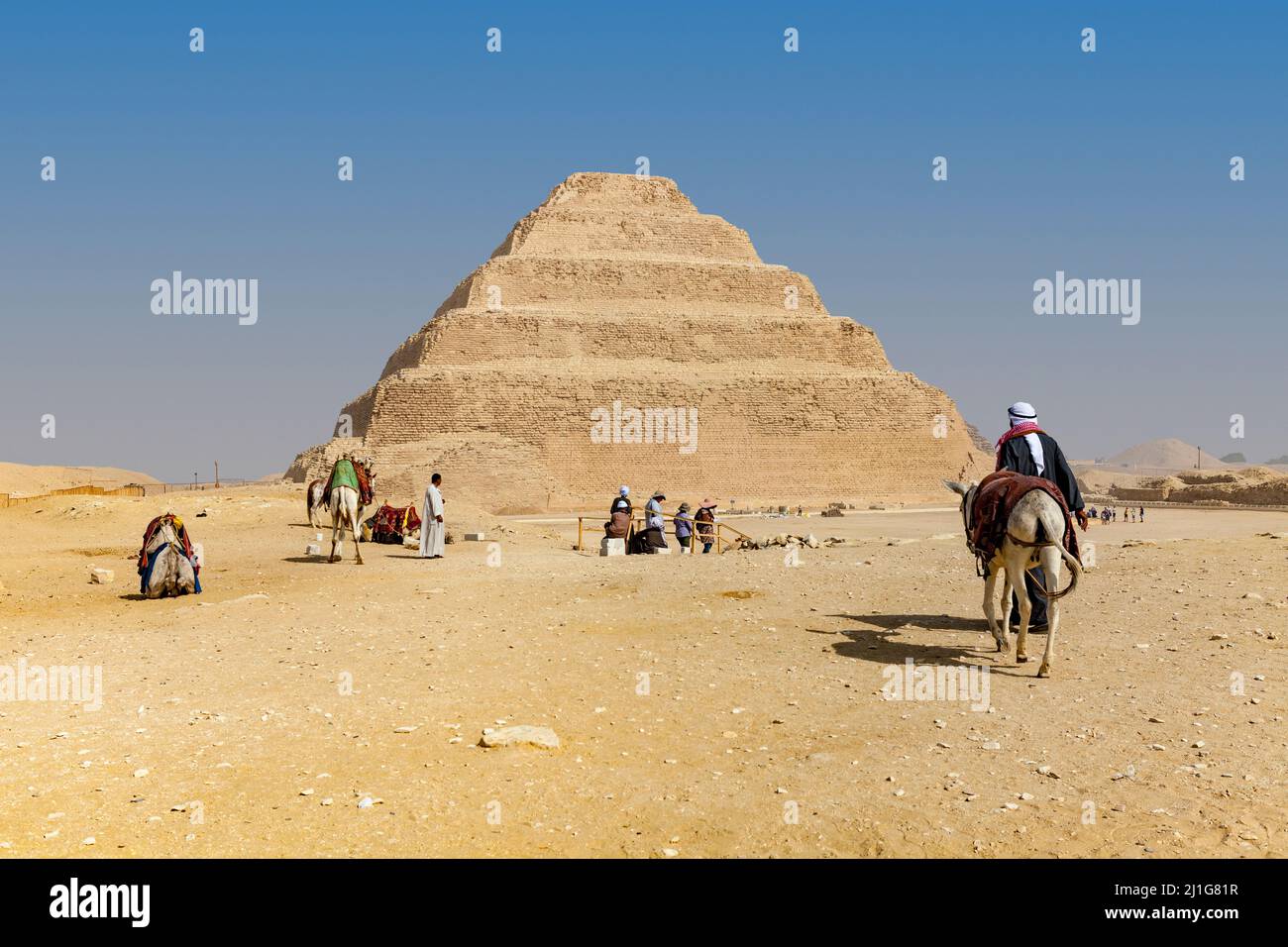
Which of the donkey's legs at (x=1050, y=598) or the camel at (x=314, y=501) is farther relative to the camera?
the camel at (x=314, y=501)

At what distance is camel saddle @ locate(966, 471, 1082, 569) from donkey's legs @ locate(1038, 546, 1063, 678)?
0.16 metres

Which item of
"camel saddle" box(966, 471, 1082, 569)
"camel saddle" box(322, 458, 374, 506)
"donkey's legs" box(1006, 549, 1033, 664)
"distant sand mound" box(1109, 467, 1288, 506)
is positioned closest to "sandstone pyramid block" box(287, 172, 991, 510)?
"distant sand mound" box(1109, 467, 1288, 506)

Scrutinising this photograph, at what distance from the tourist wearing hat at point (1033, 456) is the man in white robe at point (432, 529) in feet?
33.5

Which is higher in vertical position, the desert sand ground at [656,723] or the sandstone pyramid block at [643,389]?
the sandstone pyramid block at [643,389]

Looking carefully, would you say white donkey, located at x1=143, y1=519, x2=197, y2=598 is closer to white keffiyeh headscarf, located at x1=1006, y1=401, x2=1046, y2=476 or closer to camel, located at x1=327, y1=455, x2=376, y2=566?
camel, located at x1=327, y1=455, x2=376, y2=566

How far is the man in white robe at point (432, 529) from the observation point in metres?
16.8

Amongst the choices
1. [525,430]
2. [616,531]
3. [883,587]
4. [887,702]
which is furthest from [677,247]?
[887,702]

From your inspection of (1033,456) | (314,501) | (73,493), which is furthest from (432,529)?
(73,493)

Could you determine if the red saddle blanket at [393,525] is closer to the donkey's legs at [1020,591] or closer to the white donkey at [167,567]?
the white donkey at [167,567]

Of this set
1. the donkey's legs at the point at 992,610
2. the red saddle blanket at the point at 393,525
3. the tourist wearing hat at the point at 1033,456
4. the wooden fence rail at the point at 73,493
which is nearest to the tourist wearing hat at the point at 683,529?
the red saddle blanket at the point at 393,525

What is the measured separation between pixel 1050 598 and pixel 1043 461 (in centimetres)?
211

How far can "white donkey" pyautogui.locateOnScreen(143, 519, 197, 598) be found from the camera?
1235 cm

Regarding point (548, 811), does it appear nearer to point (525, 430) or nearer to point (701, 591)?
point (701, 591)

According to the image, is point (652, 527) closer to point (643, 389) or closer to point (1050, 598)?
point (1050, 598)
